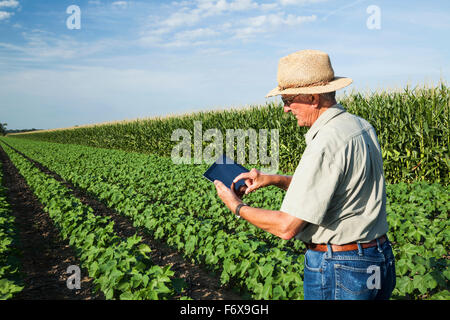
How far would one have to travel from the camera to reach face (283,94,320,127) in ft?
5.87

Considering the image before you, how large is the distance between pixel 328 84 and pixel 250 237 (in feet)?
12.1

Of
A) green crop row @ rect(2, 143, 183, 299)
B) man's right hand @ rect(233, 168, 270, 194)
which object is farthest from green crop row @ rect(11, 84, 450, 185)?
man's right hand @ rect(233, 168, 270, 194)

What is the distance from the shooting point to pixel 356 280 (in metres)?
1.65

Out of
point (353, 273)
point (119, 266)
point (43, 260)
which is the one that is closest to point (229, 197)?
point (353, 273)

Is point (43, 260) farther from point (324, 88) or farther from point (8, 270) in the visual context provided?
point (324, 88)

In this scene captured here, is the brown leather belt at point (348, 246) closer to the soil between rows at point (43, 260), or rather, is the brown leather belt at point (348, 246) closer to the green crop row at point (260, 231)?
the green crop row at point (260, 231)

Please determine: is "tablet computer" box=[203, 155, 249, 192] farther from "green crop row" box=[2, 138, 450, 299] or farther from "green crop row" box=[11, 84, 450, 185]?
"green crop row" box=[11, 84, 450, 185]

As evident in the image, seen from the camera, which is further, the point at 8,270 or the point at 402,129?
the point at 402,129

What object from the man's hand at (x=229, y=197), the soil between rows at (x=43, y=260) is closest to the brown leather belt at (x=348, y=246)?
the man's hand at (x=229, y=197)

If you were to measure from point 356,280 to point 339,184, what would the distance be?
517 millimetres

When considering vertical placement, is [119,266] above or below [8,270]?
above

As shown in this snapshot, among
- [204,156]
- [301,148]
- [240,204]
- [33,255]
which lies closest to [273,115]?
[301,148]

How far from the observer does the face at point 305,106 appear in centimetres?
179

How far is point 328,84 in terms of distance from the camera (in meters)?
1.76
